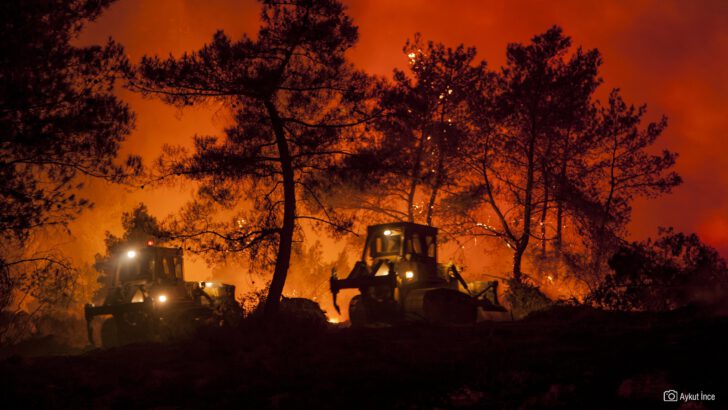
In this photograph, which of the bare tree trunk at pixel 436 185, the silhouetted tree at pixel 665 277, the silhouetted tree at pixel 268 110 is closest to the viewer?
the silhouetted tree at pixel 268 110

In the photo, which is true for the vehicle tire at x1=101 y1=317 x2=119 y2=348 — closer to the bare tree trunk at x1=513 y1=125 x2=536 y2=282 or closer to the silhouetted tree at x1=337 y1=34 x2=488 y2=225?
the silhouetted tree at x1=337 y1=34 x2=488 y2=225

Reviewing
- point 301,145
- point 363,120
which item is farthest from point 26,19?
point 363,120

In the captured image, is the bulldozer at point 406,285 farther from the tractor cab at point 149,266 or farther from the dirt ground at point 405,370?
the tractor cab at point 149,266

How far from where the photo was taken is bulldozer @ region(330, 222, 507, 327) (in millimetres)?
15367

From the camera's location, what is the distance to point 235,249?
13.9 meters

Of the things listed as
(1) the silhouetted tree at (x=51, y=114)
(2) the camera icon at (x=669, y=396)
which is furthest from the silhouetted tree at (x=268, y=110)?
(2) the camera icon at (x=669, y=396)

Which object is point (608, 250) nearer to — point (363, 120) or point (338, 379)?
point (363, 120)

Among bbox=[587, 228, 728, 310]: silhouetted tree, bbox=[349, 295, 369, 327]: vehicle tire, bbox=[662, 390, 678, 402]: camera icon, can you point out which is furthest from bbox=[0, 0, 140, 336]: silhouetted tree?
bbox=[587, 228, 728, 310]: silhouetted tree

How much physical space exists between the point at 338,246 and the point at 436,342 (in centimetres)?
4633

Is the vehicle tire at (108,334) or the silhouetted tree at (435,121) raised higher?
the silhouetted tree at (435,121)

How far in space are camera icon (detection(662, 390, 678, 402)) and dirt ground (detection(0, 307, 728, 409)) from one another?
0.04 m

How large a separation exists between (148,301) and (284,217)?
19.0ft

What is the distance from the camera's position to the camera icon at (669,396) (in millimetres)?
5539

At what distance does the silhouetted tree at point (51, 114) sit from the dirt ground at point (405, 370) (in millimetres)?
2886
